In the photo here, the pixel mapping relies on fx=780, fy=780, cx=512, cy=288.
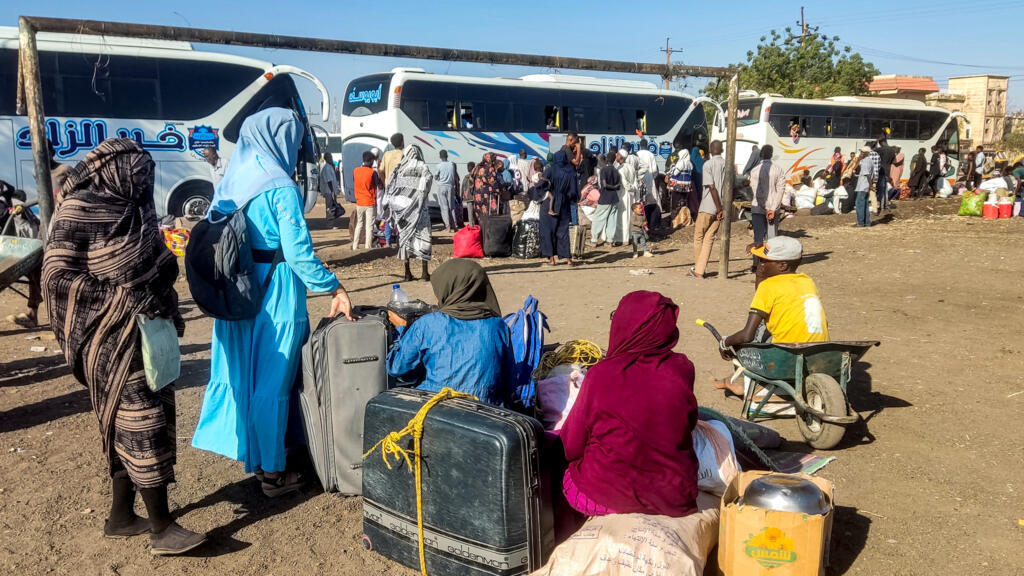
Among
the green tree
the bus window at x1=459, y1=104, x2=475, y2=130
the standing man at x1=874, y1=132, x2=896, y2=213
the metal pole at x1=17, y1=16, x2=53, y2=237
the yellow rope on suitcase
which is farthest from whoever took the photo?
the green tree

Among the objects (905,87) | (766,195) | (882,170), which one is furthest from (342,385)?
(905,87)

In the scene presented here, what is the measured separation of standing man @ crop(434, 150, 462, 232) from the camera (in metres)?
15.5

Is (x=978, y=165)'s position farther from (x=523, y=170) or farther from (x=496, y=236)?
(x=496, y=236)

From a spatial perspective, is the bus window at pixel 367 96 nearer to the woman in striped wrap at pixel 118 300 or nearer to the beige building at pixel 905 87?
the woman in striped wrap at pixel 118 300

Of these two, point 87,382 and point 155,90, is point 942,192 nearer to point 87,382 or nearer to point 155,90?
point 155,90

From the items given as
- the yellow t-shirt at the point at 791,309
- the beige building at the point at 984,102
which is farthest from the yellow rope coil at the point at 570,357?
the beige building at the point at 984,102

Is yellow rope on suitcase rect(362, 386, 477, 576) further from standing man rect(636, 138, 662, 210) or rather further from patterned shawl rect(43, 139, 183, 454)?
standing man rect(636, 138, 662, 210)

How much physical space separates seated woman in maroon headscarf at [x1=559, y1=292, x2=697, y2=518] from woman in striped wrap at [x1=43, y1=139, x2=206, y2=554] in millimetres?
1803

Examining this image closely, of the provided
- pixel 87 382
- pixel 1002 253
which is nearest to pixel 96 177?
pixel 87 382

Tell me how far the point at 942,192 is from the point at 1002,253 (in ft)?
41.5

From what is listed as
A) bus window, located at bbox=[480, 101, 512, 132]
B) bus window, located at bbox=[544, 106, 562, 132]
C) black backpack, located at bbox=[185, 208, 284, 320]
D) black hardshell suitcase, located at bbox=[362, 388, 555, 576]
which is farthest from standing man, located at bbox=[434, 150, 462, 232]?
black hardshell suitcase, located at bbox=[362, 388, 555, 576]

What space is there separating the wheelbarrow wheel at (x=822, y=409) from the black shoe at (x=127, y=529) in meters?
3.48

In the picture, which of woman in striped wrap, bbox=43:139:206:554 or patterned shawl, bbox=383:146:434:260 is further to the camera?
patterned shawl, bbox=383:146:434:260

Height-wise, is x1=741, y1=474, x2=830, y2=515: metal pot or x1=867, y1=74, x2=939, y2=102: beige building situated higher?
x1=867, y1=74, x2=939, y2=102: beige building
